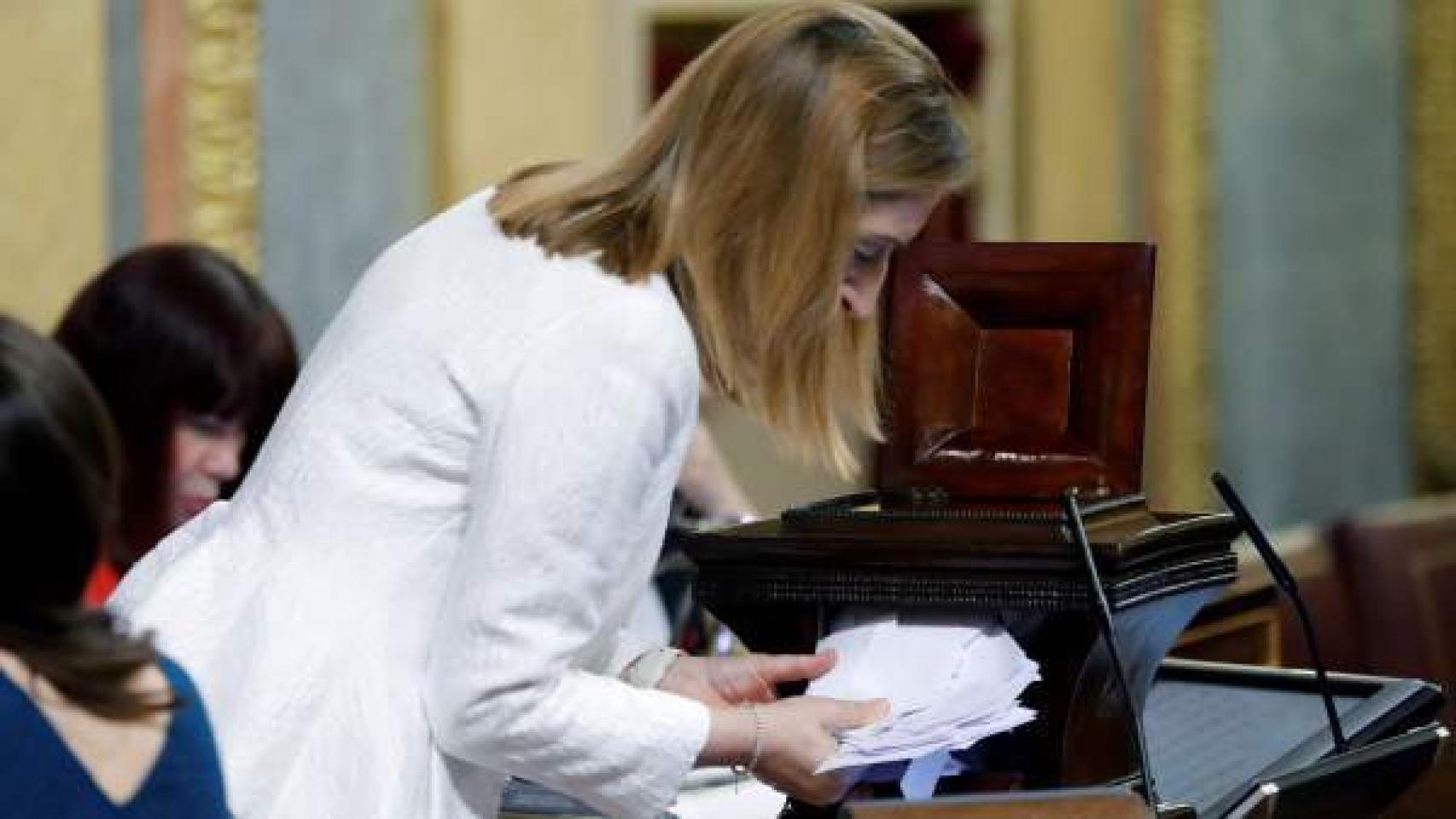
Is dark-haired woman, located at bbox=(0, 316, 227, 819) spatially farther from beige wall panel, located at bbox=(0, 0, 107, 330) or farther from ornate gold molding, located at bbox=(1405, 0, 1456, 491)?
ornate gold molding, located at bbox=(1405, 0, 1456, 491)

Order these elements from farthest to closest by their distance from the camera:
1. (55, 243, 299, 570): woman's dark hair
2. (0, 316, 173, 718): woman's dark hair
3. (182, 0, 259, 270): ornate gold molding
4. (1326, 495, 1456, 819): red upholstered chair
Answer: (182, 0, 259, 270): ornate gold molding, (1326, 495, 1456, 819): red upholstered chair, (55, 243, 299, 570): woman's dark hair, (0, 316, 173, 718): woman's dark hair

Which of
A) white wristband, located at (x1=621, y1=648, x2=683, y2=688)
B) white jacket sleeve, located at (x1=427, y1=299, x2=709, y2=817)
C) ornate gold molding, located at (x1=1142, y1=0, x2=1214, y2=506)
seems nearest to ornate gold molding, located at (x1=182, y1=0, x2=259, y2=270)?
white wristband, located at (x1=621, y1=648, x2=683, y2=688)

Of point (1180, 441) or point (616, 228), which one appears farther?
point (1180, 441)

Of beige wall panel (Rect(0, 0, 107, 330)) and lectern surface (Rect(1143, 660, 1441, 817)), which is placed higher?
beige wall panel (Rect(0, 0, 107, 330))

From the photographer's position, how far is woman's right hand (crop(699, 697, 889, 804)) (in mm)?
1928

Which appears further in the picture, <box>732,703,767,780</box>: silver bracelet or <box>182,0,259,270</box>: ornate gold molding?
<box>182,0,259,270</box>: ornate gold molding

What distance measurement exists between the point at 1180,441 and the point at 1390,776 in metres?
4.39

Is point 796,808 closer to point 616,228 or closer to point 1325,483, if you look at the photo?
point 616,228

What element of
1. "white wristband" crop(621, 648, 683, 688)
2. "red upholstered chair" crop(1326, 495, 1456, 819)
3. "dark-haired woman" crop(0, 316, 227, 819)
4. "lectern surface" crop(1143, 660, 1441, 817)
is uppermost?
"dark-haired woman" crop(0, 316, 227, 819)

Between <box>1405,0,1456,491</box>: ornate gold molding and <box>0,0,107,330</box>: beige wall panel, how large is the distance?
4.25 m

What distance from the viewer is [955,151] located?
1.99m

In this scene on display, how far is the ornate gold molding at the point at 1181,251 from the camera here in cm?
629

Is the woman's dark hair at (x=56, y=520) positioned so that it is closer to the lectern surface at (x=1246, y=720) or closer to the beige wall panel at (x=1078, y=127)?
the lectern surface at (x=1246, y=720)

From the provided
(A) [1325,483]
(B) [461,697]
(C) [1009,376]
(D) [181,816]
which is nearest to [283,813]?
(B) [461,697]
